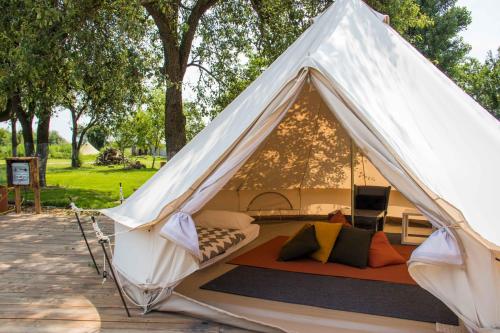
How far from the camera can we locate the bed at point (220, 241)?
416 centimetres

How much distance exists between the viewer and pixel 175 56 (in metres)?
6.92

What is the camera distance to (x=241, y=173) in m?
6.21

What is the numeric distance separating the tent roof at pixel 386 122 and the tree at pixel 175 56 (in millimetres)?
3173

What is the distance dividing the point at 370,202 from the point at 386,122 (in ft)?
11.5

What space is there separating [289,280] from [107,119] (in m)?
7.26

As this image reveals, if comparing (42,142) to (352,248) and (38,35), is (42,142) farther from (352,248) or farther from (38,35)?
(352,248)

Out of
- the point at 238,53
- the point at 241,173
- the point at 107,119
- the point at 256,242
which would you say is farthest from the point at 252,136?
the point at 107,119

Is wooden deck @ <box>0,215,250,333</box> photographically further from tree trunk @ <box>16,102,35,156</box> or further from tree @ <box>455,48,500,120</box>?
tree @ <box>455,48,500,120</box>

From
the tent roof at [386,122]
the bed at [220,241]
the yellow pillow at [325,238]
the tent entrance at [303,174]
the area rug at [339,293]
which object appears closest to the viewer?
the tent roof at [386,122]

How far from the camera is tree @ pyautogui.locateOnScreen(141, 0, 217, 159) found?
→ 6.73 metres

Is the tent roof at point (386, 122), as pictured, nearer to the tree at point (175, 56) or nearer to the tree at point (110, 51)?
the tree at point (110, 51)

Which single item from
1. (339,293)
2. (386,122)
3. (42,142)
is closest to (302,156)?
(339,293)

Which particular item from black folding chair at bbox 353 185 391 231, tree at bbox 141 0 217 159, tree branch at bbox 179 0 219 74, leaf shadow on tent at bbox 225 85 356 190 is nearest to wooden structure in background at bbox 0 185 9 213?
tree at bbox 141 0 217 159

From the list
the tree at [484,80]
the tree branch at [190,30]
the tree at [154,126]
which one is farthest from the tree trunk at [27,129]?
the tree at [484,80]
